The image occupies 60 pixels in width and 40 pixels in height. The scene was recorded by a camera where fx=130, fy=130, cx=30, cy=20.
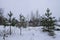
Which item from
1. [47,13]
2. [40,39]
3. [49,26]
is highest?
[47,13]

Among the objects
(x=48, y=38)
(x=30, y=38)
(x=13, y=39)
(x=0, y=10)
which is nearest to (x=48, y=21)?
(x=48, y=38)

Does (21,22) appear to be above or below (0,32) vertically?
above

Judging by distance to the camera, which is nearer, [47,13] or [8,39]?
[8,39]

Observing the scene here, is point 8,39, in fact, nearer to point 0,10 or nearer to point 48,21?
point 48,21

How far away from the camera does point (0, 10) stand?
3033 cm

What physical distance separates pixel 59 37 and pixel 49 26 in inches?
100

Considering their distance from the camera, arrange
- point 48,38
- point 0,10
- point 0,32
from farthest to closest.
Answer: point 0,10 → point 0,32 → point 48,38

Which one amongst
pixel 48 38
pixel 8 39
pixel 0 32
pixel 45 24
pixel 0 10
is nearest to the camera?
pixel 8 39

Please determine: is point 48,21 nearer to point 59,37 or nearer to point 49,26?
point 49,26

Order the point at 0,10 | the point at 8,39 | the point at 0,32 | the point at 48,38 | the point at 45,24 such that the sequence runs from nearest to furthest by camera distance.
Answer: the point at 8,39 → the point at 48,38 → the point at 0,32 → the point at 45,24 → the point at 0,10

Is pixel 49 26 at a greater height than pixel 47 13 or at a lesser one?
lesser

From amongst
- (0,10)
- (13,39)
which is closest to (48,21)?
(13,39)

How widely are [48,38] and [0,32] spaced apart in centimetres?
617

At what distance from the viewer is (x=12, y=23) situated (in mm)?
16984
